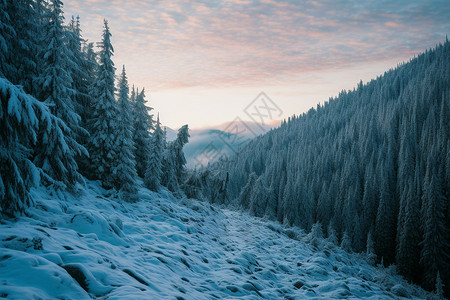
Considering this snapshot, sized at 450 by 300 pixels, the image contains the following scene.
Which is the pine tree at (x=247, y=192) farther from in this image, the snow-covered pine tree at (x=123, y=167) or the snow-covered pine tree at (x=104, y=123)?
the snow-covered pine tree at (x=104, y=123)

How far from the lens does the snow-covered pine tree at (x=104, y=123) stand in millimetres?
19984

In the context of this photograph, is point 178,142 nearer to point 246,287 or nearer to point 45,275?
point 246,287

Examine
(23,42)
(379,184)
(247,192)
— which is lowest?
(247,192)

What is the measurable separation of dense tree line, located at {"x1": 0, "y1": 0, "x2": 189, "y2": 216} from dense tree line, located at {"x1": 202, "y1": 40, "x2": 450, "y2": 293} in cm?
2117

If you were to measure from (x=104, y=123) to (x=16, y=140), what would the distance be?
527 inches

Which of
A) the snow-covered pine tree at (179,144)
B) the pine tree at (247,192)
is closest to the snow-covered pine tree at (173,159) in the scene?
the snow-covered pine tree at (179,144)

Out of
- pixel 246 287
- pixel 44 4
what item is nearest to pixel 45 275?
pixel 246 287

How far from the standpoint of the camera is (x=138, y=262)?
9414mm

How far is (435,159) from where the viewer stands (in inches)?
2687

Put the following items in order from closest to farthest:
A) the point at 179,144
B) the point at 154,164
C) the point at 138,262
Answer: the point at 138,262
the point at 154,164
the point at 179,144

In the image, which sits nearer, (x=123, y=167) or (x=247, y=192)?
(x=123, y=167)

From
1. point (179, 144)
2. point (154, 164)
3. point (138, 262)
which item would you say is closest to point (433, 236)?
point (179, 144)

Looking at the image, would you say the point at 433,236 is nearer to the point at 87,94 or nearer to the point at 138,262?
the point at 138,262

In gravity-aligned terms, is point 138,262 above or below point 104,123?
below
